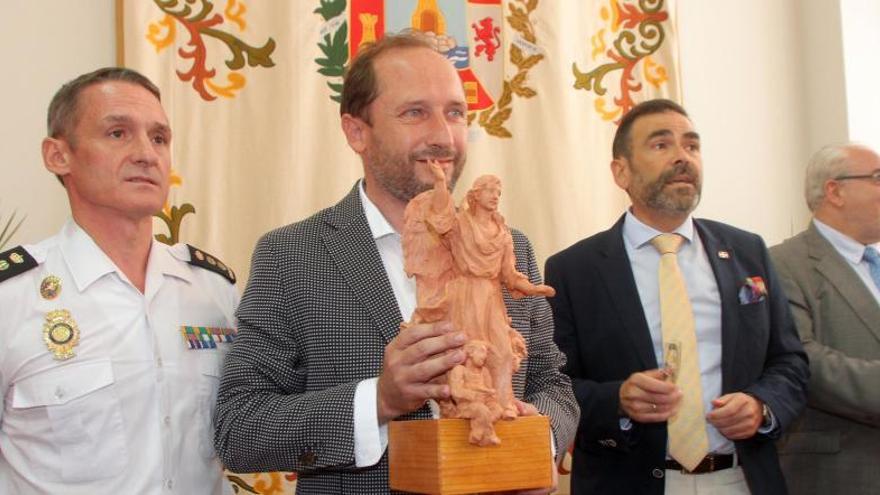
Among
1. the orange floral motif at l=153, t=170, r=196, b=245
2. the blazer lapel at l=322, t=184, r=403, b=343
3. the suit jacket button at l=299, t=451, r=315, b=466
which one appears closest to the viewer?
the suit jacket button at l=299, t=451, r=315, b=466

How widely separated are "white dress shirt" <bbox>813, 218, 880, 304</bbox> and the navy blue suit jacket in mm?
471

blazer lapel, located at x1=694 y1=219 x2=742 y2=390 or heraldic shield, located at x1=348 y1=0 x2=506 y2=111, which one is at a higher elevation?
heraldic shield, located at x1=348 y1=0 x2=506 y2=111

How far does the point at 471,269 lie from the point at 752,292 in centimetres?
147

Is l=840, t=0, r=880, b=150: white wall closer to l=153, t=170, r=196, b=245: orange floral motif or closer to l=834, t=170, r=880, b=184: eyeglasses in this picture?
l=834, t=170, r=880, b=184: eyeglasses

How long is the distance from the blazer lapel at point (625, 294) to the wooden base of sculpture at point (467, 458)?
3.92ft

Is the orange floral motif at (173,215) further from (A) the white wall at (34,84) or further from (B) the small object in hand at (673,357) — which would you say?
(B) the small object in hand at (673,357)

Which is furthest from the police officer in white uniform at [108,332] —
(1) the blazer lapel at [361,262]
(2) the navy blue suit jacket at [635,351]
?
(2) the navy blue suit jacket at [635,351]

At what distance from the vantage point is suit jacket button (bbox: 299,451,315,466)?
68.7 inches

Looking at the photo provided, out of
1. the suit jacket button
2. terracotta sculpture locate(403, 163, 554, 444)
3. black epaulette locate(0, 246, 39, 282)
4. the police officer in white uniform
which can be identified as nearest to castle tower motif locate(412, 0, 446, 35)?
the police officer in white uniform

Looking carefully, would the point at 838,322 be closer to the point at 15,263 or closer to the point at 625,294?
the point at 625,294

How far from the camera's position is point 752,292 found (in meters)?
2.81

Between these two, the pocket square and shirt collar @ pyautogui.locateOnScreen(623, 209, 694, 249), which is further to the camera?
shirt collar @ pyautogui.locateOnScreen(623, 209, 694, 249)

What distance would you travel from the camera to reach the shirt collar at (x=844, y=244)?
328cm

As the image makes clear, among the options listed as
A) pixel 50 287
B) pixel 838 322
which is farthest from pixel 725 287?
pixel 50 287
